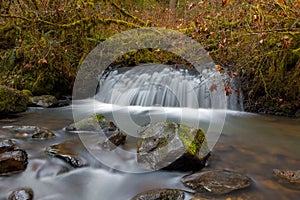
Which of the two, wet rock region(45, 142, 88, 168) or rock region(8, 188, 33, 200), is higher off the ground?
wet rock region(45, 142, 88, 168)

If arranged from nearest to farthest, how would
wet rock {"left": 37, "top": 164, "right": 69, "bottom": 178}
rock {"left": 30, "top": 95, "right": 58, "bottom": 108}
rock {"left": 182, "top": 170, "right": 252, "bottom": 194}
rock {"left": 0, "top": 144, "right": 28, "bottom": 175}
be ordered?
1. rock {"left": 182, "top": 170, "right": 252, "bottom": 194}
2. rock {"left": 0, "top": 144, "right": 28, "bottom": 175}
3. wet rock {"left": 37, "top": 164, "right": 69, "bottom": 178}
4. rock {"left": 30, "top": 95, "right": 58, "bottom": 108}

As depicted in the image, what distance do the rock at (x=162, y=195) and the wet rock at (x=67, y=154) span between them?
3.11ft

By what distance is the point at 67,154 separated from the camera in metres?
3.14

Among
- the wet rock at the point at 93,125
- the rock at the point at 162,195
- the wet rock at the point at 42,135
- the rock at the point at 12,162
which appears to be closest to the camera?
the rock at the point at 162,195

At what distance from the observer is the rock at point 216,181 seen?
8.03 ft

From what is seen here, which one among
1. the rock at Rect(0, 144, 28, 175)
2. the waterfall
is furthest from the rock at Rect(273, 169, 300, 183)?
the waterfall

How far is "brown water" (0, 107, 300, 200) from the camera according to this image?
2.52m

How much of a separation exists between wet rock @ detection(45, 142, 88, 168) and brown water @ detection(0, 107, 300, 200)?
0.07 metres

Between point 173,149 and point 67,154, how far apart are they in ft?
4.23

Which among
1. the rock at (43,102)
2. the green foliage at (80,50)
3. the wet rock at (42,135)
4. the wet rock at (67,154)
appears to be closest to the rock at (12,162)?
the wet rock at (67,154)

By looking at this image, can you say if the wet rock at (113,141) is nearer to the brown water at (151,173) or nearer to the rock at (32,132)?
the brown water at (151,173)

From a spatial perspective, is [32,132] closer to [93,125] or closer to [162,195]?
[93,125]

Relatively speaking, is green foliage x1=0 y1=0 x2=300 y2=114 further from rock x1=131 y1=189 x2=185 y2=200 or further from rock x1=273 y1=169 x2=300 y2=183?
rock x1=131 y1=189 x2=185 y2=200

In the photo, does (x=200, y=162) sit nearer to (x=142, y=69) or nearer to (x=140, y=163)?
(x=140, y=163)
